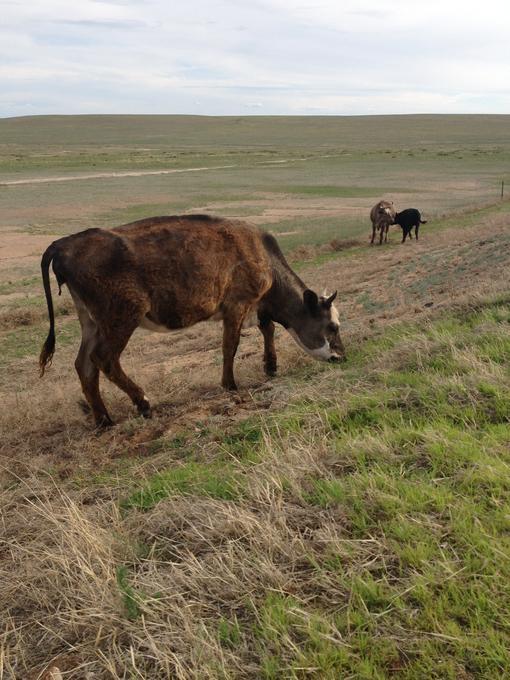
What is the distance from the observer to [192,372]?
29.5 feet

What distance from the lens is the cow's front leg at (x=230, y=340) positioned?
301 inches

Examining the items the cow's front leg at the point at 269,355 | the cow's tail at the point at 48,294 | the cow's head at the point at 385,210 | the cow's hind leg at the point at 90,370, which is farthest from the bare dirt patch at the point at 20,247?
the cow's front leg at the point at 269,355

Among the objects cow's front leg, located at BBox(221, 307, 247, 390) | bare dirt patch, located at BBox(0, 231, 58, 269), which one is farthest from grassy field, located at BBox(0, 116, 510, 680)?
bare dirt patch, located at BBox(0, 231, 58, 269)

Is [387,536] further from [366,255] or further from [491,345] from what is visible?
[366,255]

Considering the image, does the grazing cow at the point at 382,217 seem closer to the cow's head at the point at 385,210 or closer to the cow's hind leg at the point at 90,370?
the cow's head at the point at 385,210

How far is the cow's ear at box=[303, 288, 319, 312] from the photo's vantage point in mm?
8117

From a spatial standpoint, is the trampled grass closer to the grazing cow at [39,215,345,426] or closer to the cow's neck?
the grazing cow at [39,215,345,426]

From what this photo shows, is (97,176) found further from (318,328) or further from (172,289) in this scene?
(172,289)

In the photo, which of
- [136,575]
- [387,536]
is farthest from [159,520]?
[387,536]

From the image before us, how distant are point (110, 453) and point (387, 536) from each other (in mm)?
3469

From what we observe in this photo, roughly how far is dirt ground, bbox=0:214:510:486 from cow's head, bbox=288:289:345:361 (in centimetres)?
40

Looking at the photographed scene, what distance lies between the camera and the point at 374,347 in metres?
7.42

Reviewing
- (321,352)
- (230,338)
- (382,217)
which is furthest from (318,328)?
(382,217)

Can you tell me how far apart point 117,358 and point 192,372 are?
6.69 feet
